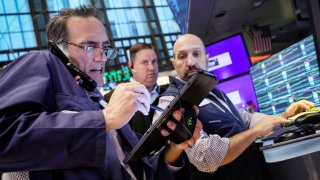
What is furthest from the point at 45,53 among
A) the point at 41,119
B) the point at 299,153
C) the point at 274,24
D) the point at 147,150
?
the point at 274,24

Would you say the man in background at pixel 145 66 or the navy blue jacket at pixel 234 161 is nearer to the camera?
the navy blue jacket at pixel 234 161

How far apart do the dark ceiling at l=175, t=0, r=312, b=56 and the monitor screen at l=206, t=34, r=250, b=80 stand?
280mm

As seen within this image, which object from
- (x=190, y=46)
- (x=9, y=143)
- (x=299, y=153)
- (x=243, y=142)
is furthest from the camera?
(x=190, y=46)

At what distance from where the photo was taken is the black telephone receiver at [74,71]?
1.03m

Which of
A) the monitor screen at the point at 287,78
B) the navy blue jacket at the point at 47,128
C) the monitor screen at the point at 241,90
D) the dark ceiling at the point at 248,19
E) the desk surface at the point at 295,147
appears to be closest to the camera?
the navy blue jacket at the point at 47,128

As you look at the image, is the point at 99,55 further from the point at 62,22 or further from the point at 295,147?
the point at 295,147

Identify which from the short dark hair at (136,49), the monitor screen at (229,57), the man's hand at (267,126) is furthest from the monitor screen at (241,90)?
the man's hand at (267,126)

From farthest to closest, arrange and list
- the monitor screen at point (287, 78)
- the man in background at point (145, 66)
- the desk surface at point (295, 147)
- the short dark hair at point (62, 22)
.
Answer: the man in background at point (145, 66)
the monitor screen at point (287, 78)
the short dark hair at point (62, 22)
the desk surface at point (295, 147)

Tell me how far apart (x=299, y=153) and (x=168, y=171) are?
43cm

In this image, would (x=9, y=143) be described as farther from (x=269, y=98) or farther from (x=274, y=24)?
(x=274, y=24)

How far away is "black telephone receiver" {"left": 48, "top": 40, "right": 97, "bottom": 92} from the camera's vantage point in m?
1.03

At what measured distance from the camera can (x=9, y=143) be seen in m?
0.73

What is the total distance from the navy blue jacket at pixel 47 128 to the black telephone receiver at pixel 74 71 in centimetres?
11

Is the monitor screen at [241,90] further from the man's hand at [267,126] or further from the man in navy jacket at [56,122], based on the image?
the man in navy jacket at [56,122]
